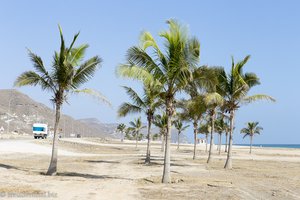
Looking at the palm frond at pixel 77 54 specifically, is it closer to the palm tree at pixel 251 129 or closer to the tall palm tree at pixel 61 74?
the tall palm tree at pixel 61 74

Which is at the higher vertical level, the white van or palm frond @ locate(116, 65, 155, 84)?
palm frond @ locate(116, 65, 155, 84)

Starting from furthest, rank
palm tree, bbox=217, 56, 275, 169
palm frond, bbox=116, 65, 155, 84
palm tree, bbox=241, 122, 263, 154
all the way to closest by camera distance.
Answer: palm tree, bbox=241, 122, 263, 154 → palm tree, bbox=217, 56, 275, 169 → palm frond, bbox=116, 65, 155, 84

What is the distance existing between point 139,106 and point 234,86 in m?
8.50

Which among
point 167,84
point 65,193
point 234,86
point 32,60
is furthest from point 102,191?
point 234,86

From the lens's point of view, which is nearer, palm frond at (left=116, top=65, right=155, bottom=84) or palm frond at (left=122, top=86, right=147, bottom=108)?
palm frond at (left=116, top=65, right=155, bottom=84)

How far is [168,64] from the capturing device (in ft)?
60.7

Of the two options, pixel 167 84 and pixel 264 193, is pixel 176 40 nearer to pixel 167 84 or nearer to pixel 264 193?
pixel 167 84

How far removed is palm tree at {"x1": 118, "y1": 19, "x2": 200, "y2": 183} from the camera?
18250 millimetres

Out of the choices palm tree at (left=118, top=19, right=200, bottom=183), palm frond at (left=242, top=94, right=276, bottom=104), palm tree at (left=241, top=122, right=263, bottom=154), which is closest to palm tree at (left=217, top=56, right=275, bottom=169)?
palm frond at (left=242, top=94, right=276, bottom=104)

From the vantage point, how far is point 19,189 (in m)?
14.3

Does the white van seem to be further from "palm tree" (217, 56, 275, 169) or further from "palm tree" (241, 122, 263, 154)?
"palm tree" (217, 56, 275, 169)

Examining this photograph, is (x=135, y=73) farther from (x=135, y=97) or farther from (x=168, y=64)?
(x=135, y=97)

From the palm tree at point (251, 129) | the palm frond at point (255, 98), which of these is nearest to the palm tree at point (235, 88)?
the palm frond at point (255, 98)

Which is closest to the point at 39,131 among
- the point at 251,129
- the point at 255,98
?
the point at 251,129
